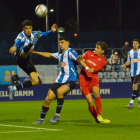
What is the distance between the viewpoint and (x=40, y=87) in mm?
20719

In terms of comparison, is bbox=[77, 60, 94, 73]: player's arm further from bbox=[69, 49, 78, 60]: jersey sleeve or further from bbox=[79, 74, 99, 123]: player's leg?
bbox=[79, 74, 99, 123]: player's leg

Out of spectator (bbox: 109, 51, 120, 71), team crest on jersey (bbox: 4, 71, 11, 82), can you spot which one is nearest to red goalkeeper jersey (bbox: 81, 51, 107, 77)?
team crest on jersey (bbox: 4, 71, 11, 82)

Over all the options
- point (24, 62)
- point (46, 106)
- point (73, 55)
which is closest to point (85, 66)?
point (73, 55)

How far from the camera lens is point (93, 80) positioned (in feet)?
31.4

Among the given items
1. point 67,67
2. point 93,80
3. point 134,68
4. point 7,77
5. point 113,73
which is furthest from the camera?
point 113,73

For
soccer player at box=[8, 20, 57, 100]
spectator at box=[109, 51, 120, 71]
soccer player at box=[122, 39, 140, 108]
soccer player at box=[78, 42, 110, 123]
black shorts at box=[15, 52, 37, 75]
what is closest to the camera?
soccer player at box=[78, 42, 110, 123]

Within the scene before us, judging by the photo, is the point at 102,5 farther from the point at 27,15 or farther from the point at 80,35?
the point at 80,35

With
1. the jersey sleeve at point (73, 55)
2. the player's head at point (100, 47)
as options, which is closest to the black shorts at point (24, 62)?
the jersey sleeve at point (73, 55)

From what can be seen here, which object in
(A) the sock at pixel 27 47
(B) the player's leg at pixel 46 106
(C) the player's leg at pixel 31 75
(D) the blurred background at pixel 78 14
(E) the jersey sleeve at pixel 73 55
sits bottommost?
(B) the player's leg at pixel 46 106

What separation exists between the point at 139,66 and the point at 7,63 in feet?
44.0

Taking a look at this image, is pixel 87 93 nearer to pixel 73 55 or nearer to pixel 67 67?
pixel 67 67

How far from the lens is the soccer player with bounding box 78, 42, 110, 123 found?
9367 millimetres

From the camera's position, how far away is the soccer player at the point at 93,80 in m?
9.37

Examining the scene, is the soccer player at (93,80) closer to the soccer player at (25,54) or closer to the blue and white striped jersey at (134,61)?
the soccer player at (25,54)
